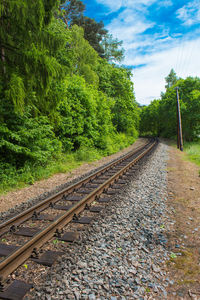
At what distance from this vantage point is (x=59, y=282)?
2.69 metres

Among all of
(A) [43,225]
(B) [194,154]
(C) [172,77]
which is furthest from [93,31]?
(C) [172,77]

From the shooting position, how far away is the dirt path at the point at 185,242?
105 inches

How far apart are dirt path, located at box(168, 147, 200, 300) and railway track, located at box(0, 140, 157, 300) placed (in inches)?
71.7

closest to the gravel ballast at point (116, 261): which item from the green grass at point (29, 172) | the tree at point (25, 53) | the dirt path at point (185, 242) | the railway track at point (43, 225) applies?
the dirt path at point (185, 242)

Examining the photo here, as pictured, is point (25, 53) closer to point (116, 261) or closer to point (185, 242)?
point (116, 261)

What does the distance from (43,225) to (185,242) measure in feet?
9.83

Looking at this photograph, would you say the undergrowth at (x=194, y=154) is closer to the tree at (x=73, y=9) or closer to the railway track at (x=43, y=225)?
the railway track at (x=43, y=225)

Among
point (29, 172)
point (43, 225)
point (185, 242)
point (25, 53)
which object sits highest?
point (25, 53)

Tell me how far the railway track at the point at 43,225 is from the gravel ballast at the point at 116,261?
0.29 meters

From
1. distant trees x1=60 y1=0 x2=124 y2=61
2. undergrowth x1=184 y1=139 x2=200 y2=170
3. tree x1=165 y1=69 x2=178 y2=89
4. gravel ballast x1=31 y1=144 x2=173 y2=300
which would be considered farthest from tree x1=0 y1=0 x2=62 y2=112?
tree x1=165 y1=69 x2=178 y2=89

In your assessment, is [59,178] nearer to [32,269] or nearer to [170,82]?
[32,269]

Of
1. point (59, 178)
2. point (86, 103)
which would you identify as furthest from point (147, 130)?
point (59, 178)

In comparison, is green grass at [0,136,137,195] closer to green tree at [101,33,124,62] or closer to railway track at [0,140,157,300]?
Result: railway track at [0,140,157,300]

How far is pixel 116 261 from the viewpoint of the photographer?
311 centimetres
